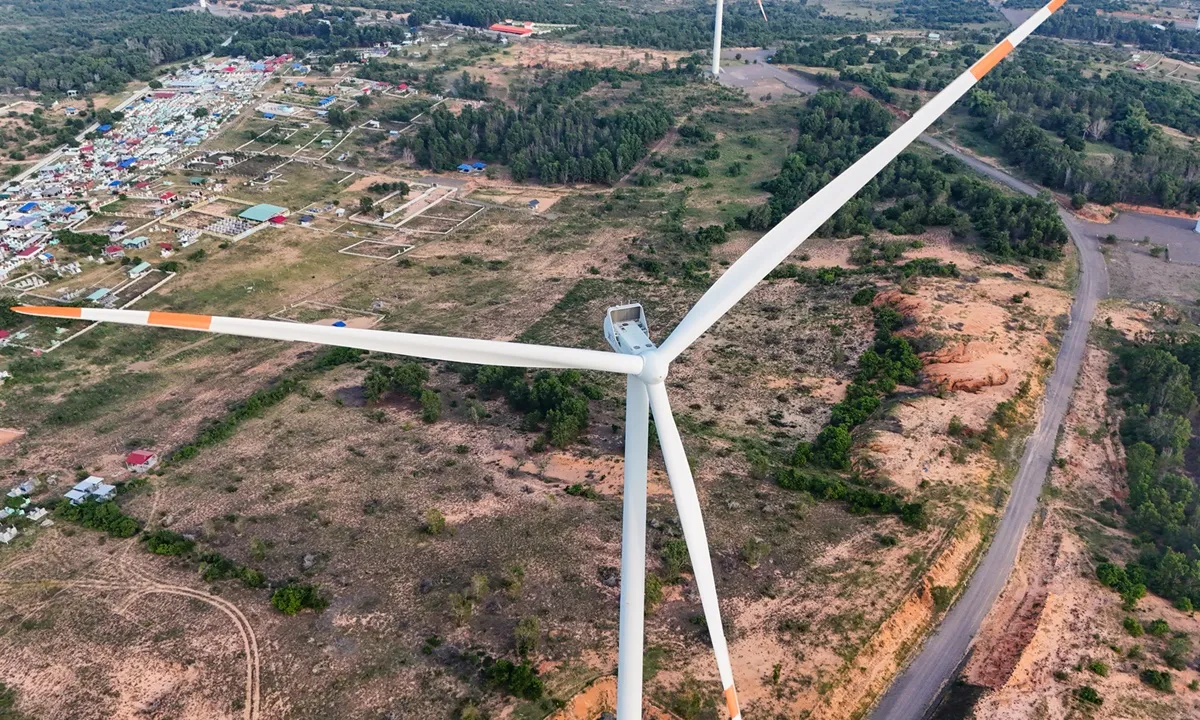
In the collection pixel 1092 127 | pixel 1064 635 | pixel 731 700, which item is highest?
pixel 1092 127

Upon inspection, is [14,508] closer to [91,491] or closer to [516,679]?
[91,491]

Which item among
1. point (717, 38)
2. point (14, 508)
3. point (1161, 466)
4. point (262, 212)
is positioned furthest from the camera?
point (717, 38)

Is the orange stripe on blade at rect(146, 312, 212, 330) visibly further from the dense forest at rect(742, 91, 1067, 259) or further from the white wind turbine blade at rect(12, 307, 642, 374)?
the dense forest at rect(742, 91, 1067, 259)

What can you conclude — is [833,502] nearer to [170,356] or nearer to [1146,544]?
[1146,544]

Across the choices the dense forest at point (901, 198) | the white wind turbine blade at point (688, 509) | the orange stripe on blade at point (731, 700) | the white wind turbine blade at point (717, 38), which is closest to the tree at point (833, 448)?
the white wind turbine blade at point (688, 509)

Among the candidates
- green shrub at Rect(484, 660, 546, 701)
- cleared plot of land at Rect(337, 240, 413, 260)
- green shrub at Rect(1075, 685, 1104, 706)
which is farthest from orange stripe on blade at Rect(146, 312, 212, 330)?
cleared plot of land at Rect(337, 240, 413, 260)

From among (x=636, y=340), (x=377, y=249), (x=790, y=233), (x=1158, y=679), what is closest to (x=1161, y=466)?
(x=1158, y=679)
